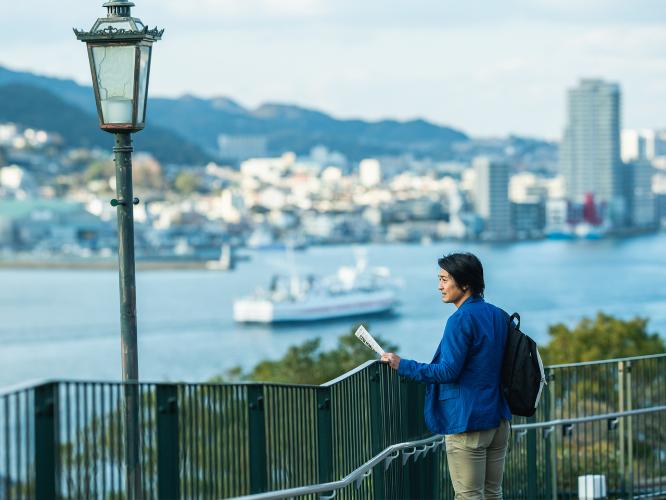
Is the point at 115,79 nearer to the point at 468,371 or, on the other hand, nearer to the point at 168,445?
the point at 468,371

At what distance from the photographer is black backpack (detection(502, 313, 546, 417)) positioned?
17.2 ft

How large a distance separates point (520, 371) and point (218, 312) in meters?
96.2

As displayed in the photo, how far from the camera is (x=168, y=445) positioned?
417cm

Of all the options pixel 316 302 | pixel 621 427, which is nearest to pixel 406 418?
pixel 621 427

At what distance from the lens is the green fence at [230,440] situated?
3574mm

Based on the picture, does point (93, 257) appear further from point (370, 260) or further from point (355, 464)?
point (355, 464)

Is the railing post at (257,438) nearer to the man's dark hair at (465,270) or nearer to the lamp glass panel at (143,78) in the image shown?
the man's dark hair at (465,270)

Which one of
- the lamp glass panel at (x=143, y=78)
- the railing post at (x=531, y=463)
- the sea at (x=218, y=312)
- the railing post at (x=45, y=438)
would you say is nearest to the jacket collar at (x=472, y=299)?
the lamp glass panel at (x=143, y=78)

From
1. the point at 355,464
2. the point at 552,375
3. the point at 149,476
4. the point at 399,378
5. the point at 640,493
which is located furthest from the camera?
the point at 640,493

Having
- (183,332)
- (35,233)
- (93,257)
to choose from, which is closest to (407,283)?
(183,332)

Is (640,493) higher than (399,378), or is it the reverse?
(399,378)

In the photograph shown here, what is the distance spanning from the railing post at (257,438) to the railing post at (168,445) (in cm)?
52

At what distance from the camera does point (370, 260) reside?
174500 millimetres

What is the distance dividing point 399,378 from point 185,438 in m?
1.92
